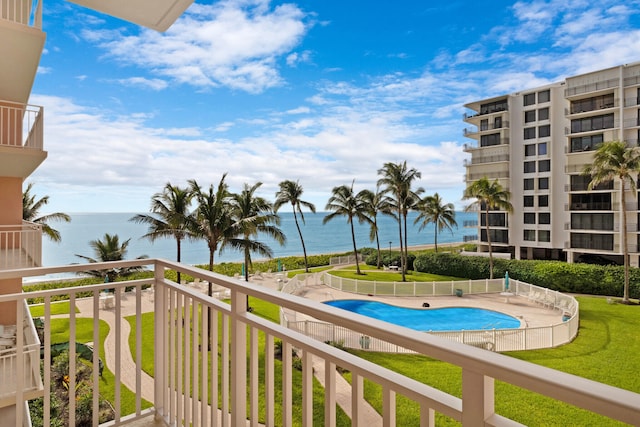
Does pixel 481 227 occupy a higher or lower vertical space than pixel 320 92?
lower

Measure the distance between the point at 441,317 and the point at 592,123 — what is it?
1851 cm

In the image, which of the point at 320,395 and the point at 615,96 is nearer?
the point at 320,395

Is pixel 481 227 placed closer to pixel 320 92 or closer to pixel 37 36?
pixel 37 36

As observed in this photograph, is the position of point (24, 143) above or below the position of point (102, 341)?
above

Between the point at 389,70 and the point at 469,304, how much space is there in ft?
132

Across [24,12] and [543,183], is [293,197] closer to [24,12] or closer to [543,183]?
[543,183]

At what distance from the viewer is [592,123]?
961 inches

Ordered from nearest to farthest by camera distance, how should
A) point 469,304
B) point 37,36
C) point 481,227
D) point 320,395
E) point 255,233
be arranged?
point 37,36 < point 320,395 < point 255,233 < point 469,304 < point 481,227

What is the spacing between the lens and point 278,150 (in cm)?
7175

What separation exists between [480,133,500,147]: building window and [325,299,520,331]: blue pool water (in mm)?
17295

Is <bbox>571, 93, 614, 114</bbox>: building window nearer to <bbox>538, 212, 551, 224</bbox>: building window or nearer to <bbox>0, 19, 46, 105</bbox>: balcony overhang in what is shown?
<bbox>538, 212, 551, 224</bbox>: building window

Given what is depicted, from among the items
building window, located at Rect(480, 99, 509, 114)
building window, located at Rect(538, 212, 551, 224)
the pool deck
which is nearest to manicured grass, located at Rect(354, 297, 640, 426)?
the pool deck

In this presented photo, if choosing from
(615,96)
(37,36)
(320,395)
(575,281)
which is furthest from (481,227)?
(37,36)

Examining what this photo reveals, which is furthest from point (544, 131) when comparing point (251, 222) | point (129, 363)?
point (129, 363)
